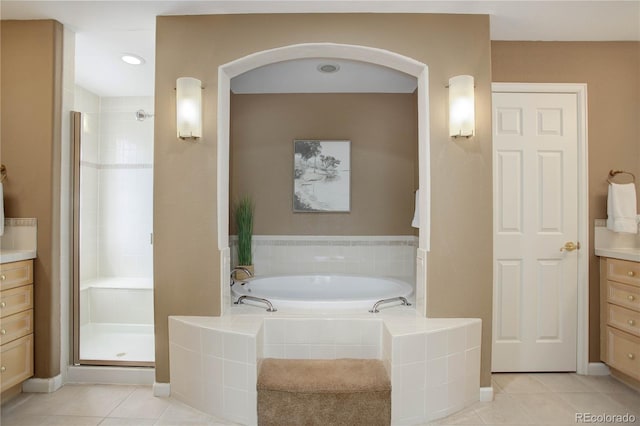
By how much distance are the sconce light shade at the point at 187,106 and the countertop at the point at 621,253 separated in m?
2.90

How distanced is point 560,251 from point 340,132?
212 cm

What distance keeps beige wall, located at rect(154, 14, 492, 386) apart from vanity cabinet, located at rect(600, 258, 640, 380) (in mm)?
990

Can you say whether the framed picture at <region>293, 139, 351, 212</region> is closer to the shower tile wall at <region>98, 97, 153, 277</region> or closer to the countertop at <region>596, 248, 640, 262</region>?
the shower tile wall at <region>98, 97, 153, 277</region>

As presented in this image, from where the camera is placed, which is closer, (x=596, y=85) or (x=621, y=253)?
(x=621, y=253)

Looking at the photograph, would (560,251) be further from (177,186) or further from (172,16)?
(172,16)

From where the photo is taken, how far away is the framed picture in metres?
3.41

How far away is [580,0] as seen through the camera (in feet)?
6.75

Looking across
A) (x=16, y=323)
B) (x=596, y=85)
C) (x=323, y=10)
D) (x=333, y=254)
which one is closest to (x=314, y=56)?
(x=323, y=10)

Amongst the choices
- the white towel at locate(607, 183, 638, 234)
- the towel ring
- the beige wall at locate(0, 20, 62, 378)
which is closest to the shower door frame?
the beige wall at locate(0, 20, 62, 378)

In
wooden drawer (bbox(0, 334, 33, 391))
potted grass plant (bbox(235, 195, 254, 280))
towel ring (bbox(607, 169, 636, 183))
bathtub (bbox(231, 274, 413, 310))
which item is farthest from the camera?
potted grass plant (bbox(235, 195, 254, 280))

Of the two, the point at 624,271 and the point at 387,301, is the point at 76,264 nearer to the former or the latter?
the point at 387,301

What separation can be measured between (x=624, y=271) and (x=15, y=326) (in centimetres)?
395

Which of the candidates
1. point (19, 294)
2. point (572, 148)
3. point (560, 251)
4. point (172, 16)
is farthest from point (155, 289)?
point (572, 148)

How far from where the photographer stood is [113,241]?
9.41ft
